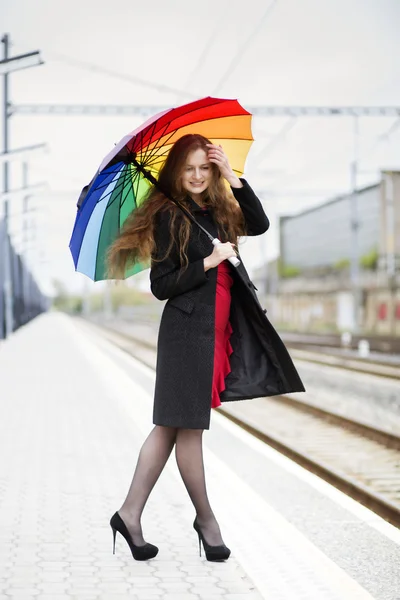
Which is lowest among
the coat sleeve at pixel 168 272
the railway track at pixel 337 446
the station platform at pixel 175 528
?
the railway track at pixel 337 446

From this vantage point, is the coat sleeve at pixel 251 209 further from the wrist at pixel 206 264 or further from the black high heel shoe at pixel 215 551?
the black high heel shoe at pixel 215 551

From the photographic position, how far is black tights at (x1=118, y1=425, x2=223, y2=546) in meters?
3.81

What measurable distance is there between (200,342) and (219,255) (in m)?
0.36

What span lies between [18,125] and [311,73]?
53.0 feet

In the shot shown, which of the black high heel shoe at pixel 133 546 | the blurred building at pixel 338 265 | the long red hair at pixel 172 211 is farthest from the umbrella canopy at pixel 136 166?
the blurred building at pixel 338 265

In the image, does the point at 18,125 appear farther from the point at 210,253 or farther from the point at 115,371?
the point at 210,253

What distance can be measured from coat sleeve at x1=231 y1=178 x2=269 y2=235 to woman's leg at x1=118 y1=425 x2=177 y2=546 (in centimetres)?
91

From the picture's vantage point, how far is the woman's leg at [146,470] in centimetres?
386

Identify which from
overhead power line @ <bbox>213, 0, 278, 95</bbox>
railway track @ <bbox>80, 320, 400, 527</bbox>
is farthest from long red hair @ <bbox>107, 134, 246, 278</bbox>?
overhead power line @ <bbox>213, 0, 278, 95</bbox>

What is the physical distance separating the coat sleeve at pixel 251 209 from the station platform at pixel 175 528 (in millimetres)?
1405

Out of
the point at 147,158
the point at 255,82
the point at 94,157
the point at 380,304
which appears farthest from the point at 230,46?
the point at 380,304

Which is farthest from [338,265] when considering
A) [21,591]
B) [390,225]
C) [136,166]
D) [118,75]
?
[21,591]

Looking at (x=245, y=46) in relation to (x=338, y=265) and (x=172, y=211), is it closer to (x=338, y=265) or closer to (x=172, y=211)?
(x=172, y=211)

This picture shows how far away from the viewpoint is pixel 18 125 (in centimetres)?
3078
